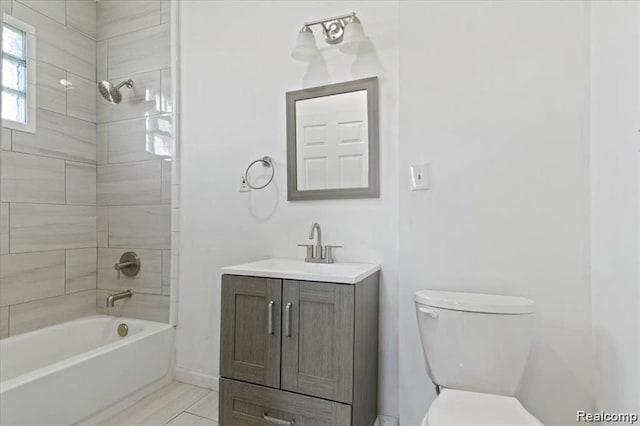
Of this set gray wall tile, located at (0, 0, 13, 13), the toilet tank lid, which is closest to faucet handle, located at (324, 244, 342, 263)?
the toilet tank lid

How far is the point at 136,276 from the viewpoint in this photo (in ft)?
8.05

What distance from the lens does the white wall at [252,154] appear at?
1.76 m

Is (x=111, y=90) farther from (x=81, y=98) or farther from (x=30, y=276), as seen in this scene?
(x=30, y=276)

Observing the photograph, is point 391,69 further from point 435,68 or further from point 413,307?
point 413,307

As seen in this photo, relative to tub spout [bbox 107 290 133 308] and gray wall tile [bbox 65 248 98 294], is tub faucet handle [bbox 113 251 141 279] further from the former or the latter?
gray wall tile [bbox 65 248 98 294]

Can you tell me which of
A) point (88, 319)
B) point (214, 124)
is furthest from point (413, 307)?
point (88, 319)

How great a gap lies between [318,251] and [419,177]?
2.13 ft

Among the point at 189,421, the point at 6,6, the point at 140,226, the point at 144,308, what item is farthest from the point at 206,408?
the point at 6,6

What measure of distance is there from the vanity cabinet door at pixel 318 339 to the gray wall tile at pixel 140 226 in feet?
4.24

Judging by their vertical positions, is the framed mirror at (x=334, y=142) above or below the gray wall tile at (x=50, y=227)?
above

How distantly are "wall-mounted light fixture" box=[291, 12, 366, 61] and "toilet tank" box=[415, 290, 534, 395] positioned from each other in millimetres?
1306

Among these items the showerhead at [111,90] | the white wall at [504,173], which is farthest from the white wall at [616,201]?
the showerhead at [111,90]

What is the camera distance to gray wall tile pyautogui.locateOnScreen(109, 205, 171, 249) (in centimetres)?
236

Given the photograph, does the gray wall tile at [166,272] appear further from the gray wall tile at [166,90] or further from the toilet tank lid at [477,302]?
the toilet tank lid at [477,302]
